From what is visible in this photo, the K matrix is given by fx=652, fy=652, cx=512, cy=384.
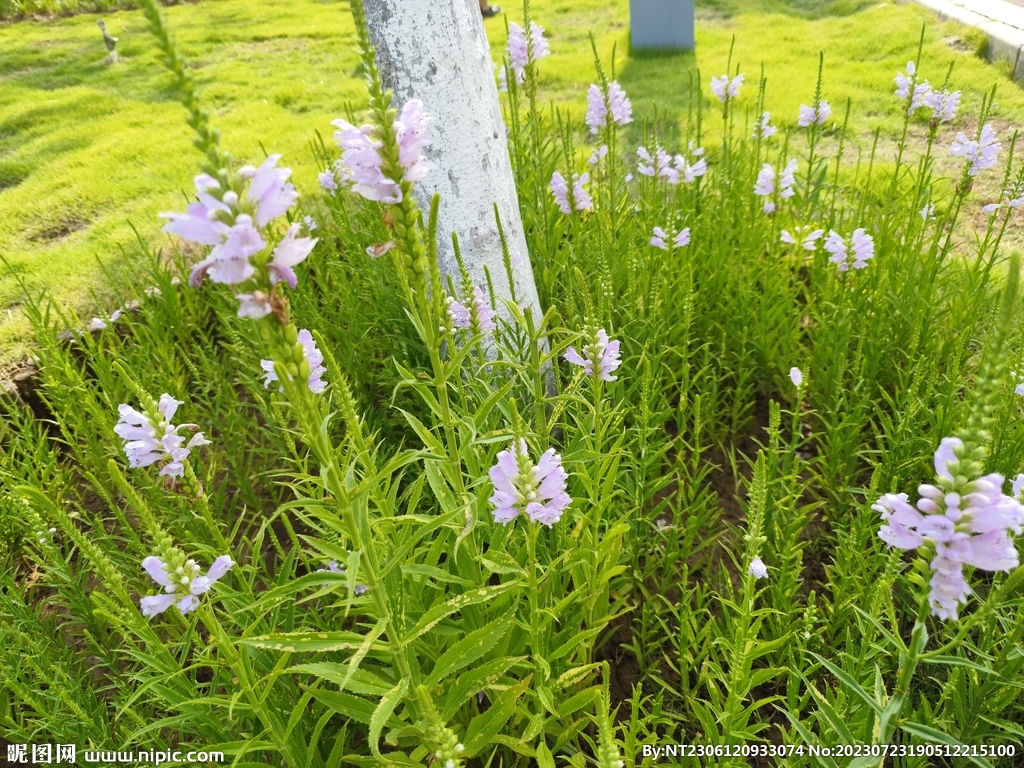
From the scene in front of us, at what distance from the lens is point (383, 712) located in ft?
3.72

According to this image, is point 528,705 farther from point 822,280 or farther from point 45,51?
point 45,51

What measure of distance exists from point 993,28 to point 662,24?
9.61 ft

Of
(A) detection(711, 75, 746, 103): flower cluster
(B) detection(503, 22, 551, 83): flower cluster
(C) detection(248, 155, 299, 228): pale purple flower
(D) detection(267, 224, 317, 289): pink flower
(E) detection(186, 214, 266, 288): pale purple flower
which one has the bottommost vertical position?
(A) detection(711, 75, 746, 103): flower cluster

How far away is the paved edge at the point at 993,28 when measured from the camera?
5.37 meters

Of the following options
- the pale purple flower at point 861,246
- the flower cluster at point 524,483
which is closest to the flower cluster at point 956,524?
the flower cluster at point 524,483

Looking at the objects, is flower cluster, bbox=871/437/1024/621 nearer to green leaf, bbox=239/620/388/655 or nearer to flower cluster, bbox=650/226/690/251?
green leaf, bbox=239/620/388/655

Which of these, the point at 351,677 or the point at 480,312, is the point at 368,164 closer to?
the point at 480,312

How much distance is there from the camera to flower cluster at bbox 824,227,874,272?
8.27 ft

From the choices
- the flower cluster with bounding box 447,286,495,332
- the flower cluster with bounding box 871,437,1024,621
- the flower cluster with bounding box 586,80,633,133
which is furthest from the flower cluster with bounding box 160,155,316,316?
the flower cluster with bounding box 586,80,633,133

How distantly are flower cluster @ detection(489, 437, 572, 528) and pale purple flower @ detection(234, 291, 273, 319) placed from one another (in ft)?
1.89

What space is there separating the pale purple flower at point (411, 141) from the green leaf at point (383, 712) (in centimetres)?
94

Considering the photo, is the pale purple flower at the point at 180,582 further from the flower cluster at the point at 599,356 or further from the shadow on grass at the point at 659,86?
the shadow on grass at the point at 659,86

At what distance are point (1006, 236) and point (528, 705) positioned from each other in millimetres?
3607

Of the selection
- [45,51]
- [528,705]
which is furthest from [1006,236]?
[45,51]
